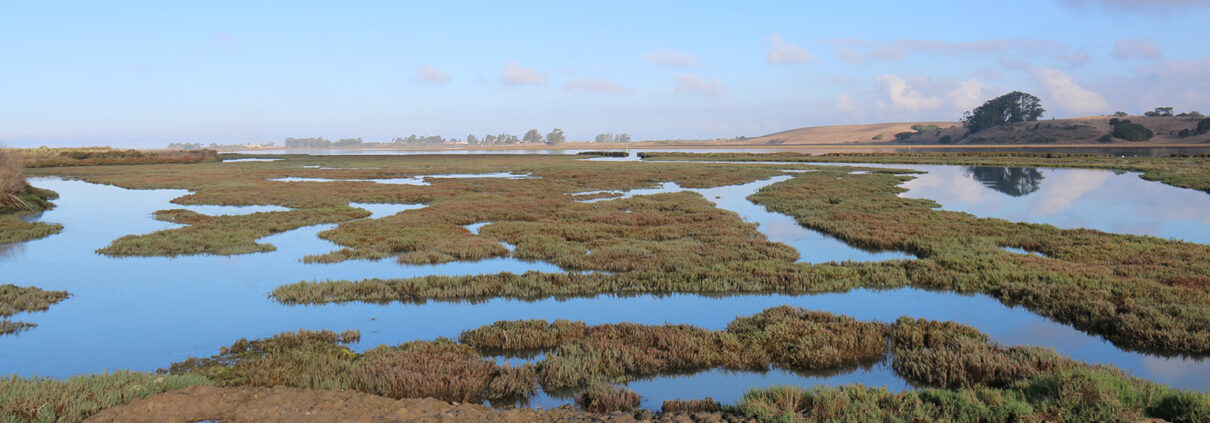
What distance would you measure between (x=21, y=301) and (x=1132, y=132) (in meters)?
197

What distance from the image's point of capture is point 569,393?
869cm

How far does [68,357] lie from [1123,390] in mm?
14490

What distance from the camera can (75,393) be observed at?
738 cm

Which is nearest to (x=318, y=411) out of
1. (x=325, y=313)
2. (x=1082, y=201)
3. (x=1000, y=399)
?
(x=325, y=313)

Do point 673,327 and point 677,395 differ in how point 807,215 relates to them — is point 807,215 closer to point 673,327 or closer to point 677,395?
point 673,327

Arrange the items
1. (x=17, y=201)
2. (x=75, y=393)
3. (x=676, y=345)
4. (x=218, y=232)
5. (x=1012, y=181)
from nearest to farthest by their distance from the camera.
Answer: (x=75, y=393)
(x=676, y=345)
(x=218, y=232)
(x=17, y=201)
(x=1012, y=181)

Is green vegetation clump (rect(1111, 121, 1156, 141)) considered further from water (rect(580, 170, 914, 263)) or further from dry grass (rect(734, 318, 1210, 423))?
dry grass (rect(734, 318, 1210, 423))

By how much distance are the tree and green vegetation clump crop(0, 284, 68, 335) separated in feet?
696

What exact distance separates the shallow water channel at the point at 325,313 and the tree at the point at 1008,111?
7782 inches

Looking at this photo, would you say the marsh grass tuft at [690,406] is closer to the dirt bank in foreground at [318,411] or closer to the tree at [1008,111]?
the dirt bank in foreground at [318,411]

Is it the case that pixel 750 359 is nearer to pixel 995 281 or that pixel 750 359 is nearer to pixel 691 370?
pixel 691 370

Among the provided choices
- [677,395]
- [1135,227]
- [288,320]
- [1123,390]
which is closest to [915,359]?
[1123,390]

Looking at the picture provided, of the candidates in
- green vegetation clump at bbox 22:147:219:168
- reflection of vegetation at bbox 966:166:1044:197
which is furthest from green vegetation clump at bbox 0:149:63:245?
green vegetation clump at bbox 22:147:219:168

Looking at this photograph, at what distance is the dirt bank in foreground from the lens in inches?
278
